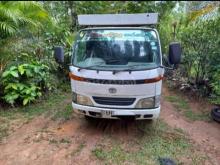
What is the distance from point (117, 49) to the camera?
18.5 ft

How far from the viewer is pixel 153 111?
5285mm

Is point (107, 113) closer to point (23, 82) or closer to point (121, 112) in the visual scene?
point (121, 112)

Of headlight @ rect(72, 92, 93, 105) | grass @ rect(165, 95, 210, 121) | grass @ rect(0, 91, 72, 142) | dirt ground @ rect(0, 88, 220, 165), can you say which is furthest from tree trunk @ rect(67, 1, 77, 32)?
headlight @ rect(72, 92, 93, 105)

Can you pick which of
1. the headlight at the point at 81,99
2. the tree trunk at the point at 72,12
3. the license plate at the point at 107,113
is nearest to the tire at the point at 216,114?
the license plate at the point at 107,113

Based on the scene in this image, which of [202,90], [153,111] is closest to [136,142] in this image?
[153,111]

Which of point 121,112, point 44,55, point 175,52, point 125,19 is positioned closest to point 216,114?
point 175,52

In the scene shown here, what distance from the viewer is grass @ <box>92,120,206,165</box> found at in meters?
4.98

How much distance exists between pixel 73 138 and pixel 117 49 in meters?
1.89

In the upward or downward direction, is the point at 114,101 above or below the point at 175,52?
below

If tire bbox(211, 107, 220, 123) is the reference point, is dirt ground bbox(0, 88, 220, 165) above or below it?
below

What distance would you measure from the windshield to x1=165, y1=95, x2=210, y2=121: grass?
206 centimetres

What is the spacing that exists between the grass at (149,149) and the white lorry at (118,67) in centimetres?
53

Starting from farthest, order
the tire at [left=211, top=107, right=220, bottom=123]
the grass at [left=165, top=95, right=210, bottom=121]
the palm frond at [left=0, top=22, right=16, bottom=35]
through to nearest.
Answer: the palm frond at [left=0, top=22, right=16, bottom=35] → the grass at [left=165, top=95, right=210, bottom=121] → the tire at [left=211, top=107, right=220, bottom=123]

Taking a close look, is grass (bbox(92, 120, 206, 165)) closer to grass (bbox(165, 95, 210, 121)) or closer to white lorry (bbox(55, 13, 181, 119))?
white lorry (bbox(55, 13, 181, 119))
